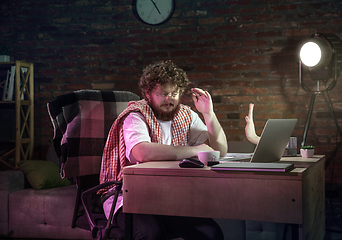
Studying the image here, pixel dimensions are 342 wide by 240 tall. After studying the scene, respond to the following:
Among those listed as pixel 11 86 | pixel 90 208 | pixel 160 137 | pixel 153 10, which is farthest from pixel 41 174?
pixel 153 10

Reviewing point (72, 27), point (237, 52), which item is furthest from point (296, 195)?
point (72, 27)

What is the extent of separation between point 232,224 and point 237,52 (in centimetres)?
156

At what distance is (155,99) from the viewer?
1.86 metres

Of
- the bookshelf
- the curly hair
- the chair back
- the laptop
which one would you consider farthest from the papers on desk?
the bookshelf

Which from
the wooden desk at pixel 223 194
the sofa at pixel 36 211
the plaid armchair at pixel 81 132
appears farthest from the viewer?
the sofa at pixel 36 211

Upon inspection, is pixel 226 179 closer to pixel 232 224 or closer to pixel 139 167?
pixel 139 167

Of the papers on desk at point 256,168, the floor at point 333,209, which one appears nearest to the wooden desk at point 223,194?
the papers on desk at point 256,168

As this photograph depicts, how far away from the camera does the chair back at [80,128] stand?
1.80 meters

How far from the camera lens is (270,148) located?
140 cm

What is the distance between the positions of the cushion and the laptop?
186cm

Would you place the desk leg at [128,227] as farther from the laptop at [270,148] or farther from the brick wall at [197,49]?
the brick wall at [197,49]

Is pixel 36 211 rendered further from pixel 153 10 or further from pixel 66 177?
pixel 153 10

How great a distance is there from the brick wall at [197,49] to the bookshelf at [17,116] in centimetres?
11

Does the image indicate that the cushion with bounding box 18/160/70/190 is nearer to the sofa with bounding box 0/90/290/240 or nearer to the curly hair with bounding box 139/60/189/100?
the sofa with bounding box 0/90/290/240
